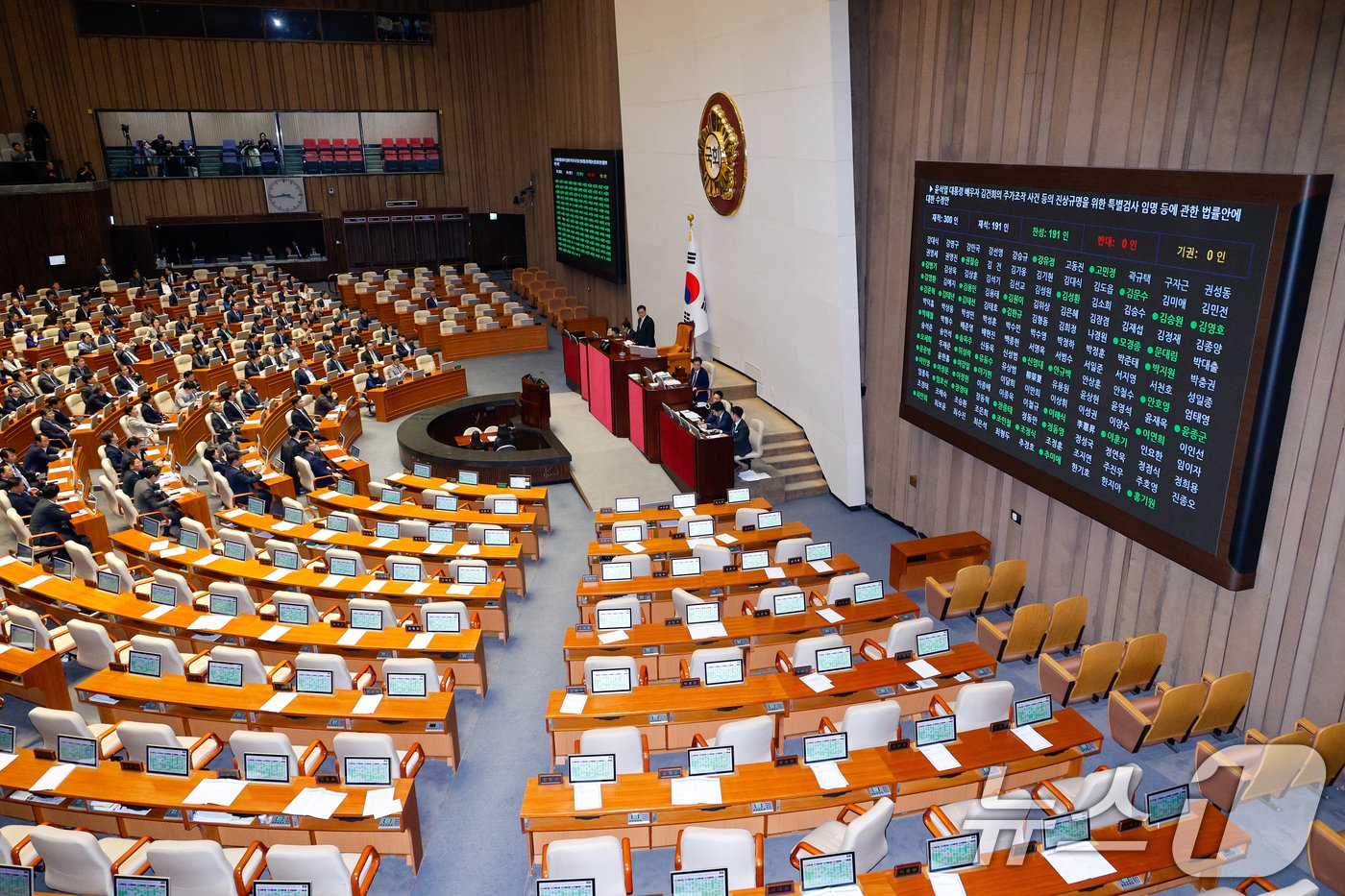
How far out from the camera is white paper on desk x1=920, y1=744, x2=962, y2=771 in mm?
6410

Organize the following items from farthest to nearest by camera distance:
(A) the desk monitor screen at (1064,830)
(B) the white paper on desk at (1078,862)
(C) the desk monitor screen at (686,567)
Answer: (C) the desk monitor screen at (686,567), (A) the desk monitor screen at (1064,830), (B) the white paper on desk at (1078,862)

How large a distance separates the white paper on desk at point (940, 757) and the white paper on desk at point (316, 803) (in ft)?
13.5

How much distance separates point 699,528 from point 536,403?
227 inches

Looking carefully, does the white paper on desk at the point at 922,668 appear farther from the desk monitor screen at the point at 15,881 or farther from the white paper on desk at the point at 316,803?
the desk monitor screen at the point at 15,881

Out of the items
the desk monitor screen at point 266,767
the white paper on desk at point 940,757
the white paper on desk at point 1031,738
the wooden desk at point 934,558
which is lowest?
the wooden desk at point 934,558

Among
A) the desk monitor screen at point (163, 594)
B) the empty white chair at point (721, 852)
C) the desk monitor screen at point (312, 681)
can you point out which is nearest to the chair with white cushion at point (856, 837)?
the empty white chair at point (721, 852)

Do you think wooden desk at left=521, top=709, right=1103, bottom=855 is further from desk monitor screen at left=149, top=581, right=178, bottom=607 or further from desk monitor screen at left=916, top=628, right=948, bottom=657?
desk monitor screen at left=149, top=581, right=178, bottom=607

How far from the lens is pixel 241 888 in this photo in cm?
573

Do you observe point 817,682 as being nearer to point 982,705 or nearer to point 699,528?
point 982,705

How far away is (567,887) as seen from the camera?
5.20 m

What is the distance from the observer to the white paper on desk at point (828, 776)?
6.21m

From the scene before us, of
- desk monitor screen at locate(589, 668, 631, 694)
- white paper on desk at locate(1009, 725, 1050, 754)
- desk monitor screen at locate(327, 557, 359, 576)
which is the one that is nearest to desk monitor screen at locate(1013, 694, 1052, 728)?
white paper on desk at locate(1009, 725, 1050, 754)

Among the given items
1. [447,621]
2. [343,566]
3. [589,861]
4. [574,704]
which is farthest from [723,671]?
[343,566]

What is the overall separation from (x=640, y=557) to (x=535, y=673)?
1.65 m
